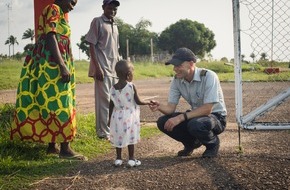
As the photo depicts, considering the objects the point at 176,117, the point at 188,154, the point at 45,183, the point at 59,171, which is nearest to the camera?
the point at 45,183

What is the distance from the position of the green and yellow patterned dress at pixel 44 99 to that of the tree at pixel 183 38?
204 feet

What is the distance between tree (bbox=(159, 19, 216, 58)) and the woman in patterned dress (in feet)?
204

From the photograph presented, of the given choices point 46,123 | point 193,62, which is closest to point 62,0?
point 46,123

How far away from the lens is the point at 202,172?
3.10 m

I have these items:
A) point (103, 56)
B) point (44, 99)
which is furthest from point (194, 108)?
point (44, 99)

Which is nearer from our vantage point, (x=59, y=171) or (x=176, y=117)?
(x=59, y=171)

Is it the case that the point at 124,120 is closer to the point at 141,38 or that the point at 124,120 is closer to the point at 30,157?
the point at 30,157

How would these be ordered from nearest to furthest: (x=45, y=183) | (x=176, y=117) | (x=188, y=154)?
(x=45, y=183) < (x=176, y=117) < (x=188, y=154)

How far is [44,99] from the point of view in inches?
137

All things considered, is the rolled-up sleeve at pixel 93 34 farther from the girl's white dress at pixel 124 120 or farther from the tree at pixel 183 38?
the tree at pixel 183 38

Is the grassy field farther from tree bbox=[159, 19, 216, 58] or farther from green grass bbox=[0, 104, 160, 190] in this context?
tree bbox=[159, 19, 216, 58]

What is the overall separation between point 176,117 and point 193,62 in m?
0.61

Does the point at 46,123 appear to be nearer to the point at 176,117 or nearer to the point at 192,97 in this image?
the point at 176,117

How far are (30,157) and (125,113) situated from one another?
1.21 meters
